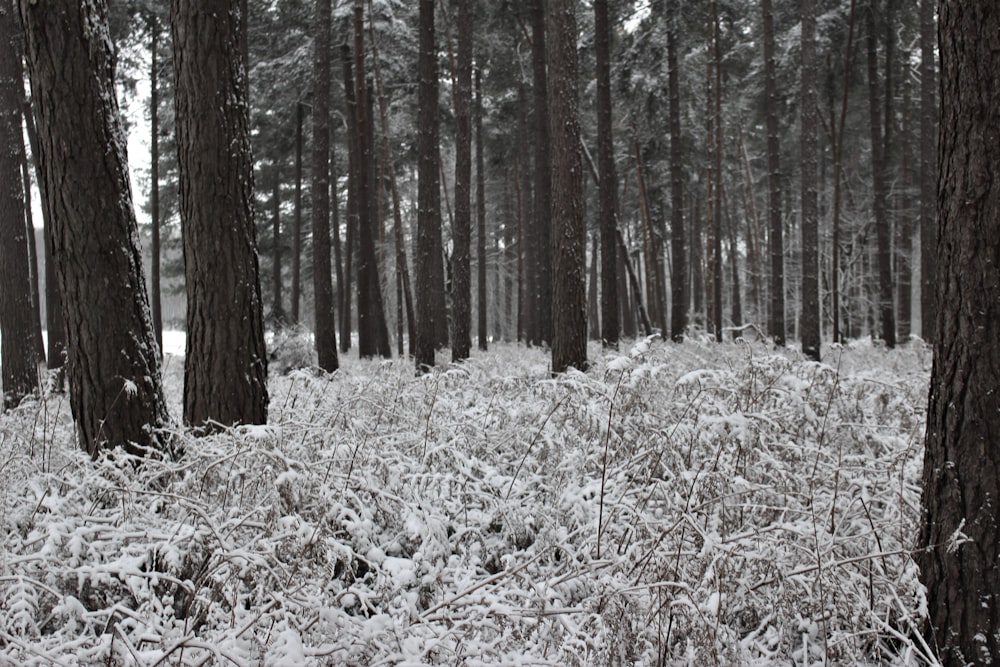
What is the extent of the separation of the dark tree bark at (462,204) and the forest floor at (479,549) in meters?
7.77

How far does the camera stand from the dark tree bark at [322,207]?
12.8 m

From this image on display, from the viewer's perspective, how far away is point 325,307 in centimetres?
1309

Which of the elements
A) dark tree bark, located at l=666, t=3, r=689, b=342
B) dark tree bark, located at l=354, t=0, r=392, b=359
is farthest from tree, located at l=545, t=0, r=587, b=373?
dark tree bark, located at l=666, t=3, r=689, b=342

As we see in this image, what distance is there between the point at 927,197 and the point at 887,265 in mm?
2336

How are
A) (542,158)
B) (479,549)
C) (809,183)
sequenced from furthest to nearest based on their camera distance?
(542,158) → (809,183) → (479,549)

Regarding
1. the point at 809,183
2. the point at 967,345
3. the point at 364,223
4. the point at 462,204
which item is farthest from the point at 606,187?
the point at 967,345

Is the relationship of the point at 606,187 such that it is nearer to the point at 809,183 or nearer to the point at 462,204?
the point at 462,204

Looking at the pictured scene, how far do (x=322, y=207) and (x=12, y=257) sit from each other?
5.00m

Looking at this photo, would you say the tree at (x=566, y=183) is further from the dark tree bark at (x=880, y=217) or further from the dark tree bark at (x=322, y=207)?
the dark tree bark at (x=880, y=217)

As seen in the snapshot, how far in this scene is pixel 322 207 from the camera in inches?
517

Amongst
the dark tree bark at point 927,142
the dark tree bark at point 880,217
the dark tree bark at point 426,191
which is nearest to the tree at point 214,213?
the dark tree bark at point 426,191

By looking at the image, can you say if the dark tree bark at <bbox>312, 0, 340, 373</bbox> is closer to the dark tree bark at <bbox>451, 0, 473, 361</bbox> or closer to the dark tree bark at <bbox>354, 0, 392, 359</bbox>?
the dark tree bark at <bbox>354, 0, 392, 359</bbox>

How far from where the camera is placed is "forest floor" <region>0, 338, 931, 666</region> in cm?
277

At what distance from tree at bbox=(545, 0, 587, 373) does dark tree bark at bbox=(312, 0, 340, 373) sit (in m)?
5.68
